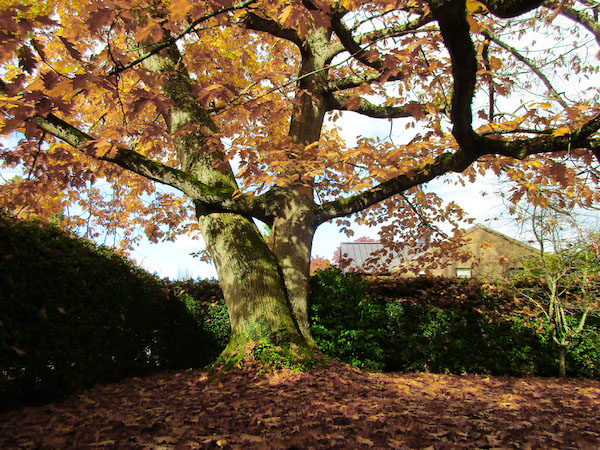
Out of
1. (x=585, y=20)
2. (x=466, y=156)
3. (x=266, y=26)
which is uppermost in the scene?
(x=585, y=20)

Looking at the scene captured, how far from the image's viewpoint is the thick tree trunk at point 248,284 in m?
5.13

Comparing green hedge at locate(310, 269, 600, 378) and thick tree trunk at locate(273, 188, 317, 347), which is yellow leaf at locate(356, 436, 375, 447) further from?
green hedge at locate(310, 269, 600, 378)

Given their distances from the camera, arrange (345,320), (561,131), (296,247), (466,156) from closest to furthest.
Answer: (561,131) < (466,156) < (296,247) < (345,320)

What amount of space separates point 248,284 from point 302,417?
254 cm

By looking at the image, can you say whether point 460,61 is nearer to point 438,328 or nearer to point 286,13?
point 286,13

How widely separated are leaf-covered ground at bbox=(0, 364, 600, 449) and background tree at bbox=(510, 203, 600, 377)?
3.14 metres

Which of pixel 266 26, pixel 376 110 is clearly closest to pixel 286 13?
pixel 266 26

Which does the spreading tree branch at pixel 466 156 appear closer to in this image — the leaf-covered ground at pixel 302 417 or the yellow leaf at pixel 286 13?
the leaf-covered ground at pixel 302 417

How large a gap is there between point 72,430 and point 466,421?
3637mm

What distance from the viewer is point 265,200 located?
248 inches

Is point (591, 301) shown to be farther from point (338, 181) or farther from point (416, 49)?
point (416, 49)

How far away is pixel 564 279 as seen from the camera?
26.5 feet

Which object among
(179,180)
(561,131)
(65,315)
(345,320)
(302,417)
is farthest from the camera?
(345,320)

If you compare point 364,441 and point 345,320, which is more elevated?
point 345,320
